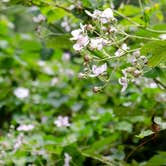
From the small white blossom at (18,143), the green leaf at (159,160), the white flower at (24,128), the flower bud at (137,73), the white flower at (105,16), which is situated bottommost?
the white flower at (24,128)

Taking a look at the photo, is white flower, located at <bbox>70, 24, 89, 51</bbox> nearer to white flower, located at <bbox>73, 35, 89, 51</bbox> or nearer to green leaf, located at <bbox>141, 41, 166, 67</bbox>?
white flower, located at <bbox>73, 35, 89, 51</bbox>

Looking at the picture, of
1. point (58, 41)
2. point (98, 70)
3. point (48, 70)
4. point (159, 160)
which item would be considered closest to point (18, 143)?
point (58, 41)

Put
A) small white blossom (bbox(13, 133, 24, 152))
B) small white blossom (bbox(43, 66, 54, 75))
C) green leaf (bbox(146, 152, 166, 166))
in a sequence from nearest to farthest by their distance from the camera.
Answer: green leaf (bbox(146, 152, 166, 166)) → small white blossom (bbox(13, 133, 24, 152)) → small white blossom (bbox(43, 66, 54, 75))

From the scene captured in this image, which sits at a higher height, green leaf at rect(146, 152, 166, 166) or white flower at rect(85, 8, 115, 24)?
white flower at rect(85, 8, 115, 24)

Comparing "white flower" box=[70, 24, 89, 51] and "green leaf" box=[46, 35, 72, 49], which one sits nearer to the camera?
"white flower" box=[70, 24, 89, 51]

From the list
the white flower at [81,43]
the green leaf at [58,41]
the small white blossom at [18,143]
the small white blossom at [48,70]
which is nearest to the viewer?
the white flower at [81,43]

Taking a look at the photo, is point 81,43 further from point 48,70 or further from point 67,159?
point 48,70

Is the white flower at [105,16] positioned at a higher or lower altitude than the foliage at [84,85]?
higher

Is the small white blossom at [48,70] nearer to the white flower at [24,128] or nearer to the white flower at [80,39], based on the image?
the white flower at [24,128]

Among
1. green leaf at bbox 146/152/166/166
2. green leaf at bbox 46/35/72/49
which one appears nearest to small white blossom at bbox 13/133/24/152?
green leaf at bbox 46/35/72/49

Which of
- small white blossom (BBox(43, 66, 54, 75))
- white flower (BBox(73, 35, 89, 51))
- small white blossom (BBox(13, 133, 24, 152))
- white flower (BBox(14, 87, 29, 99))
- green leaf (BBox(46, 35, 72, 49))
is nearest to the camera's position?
white flower (BBox(73, 35, 89, 51))

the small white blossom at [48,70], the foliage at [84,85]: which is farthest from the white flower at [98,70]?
the small white blossom at [48,70]

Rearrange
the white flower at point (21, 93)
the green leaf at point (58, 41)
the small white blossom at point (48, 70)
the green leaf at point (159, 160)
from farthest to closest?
the small white blossom at point (48, 70)
the white flower at point (21, 93)
the green leaf at point (58, 41)
the green leaf at point (159, 160)

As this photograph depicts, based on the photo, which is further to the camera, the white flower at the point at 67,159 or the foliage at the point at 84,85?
the white flower at the point at 67,159
